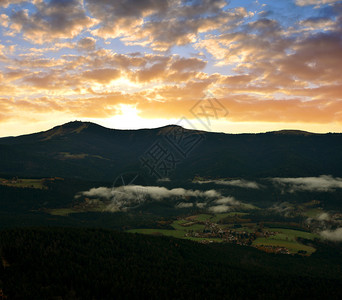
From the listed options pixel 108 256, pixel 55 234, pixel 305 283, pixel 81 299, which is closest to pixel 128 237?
pixel 108 256

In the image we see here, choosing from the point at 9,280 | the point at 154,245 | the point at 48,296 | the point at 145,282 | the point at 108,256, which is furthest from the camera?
the point at 154,245

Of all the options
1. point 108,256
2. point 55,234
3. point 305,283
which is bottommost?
point 305,283

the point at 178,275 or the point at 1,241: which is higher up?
the point at 1,241

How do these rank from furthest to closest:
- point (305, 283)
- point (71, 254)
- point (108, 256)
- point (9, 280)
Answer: point (108, 256) → point (71, 254) → point (305, 283) → point (9, 280)

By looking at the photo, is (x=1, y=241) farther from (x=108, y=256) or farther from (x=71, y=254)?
(x=108, y=256)

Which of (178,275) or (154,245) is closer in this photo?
(178,275)

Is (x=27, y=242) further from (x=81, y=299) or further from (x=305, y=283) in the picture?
(x=305, y=283)
